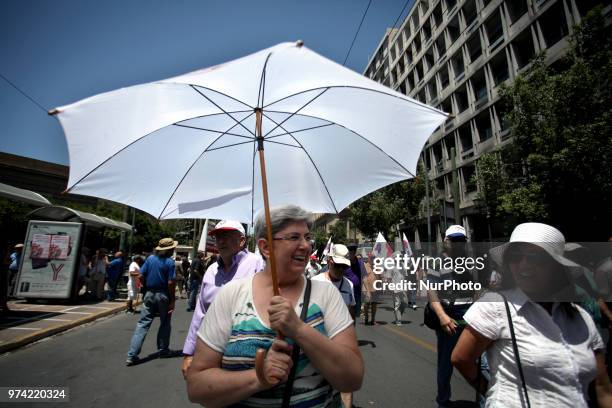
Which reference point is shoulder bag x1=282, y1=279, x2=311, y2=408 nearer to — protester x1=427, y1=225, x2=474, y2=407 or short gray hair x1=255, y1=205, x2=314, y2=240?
short gray hair x1=255, y1=205, x2=314, y2=240

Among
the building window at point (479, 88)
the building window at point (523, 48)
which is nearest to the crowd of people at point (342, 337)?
the building window at point (523, 48)

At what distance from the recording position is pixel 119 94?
2113mm

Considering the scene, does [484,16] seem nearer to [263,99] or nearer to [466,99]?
[466,99]

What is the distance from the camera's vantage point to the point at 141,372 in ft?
16.2

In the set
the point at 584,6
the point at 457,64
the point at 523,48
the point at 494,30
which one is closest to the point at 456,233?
the point at 584,6

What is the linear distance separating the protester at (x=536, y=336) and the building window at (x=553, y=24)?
22.9 meters

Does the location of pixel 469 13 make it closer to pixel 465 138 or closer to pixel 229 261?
pixel 465 138

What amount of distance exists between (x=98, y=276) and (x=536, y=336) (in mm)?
14814

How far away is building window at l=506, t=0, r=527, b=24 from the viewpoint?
72.4 ft

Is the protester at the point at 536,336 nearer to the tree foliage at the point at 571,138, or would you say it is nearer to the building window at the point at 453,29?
the tree foliage at the point at 571,138

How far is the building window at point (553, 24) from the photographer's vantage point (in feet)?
61.6

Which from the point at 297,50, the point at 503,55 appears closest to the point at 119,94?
the point at 297,50

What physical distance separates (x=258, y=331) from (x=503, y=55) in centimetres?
2775

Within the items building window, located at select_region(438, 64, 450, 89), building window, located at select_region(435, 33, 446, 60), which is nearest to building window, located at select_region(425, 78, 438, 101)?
building window, located at select_region(438, 64, 450, 89)
